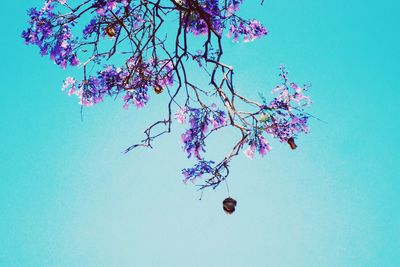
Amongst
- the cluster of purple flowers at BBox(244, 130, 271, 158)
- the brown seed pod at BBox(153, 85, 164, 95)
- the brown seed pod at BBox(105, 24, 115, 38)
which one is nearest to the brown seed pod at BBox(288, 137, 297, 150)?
the cluster of purple flowers at BBox(244, 130, 271, 158)

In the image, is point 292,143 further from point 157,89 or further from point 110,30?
point 110,30

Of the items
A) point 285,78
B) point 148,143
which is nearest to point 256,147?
Answer: point 285,78

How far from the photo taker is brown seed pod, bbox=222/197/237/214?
10.8 ft

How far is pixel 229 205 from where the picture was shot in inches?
130

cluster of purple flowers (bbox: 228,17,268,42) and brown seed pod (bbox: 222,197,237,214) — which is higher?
cluster of purple flowers (bbox: 228,17,268,42)

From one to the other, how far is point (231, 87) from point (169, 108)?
1.69 feet

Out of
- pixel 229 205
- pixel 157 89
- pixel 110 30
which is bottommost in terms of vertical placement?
pixel 229 205

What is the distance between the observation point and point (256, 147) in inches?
151

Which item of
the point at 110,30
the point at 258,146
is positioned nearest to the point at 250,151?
the point at 258,146

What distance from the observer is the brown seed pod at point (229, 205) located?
330 cm

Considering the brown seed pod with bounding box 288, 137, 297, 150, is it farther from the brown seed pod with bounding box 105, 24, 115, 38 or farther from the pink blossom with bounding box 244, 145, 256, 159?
the brown seed pod with bounding box 105, 24, 115, 38

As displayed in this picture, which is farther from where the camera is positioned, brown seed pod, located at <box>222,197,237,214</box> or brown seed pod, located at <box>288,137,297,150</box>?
brown seed pod, located at <box>288,137,297,150</box>

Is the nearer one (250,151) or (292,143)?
(292,143)

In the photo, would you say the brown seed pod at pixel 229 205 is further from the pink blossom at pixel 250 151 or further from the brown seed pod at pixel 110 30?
the brown seed pod at pixel 110 30
